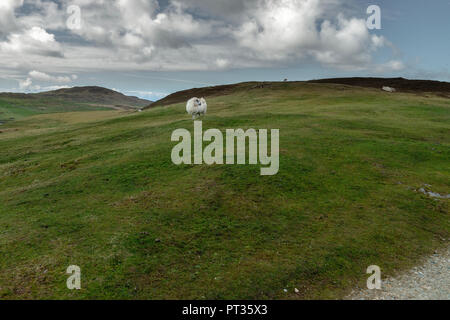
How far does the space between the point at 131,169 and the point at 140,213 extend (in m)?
8.13

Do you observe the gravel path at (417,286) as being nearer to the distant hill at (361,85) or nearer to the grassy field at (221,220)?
the grassy field at (221,220)

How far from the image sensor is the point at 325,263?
40.0 feet

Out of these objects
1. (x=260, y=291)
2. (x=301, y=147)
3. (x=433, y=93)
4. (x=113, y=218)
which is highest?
(x=433, y=93)

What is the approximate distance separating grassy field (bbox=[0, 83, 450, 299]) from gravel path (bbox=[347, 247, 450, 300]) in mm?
597

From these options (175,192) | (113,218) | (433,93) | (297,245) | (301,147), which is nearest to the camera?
(297,245)

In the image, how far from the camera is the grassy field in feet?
36.4

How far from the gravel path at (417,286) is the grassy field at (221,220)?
60cm

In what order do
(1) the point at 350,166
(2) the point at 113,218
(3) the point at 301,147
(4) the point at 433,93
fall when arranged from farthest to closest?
(4) the point at 433,93 → (3) the point at 301,147 → (1) the point at 350,166 → (2) the point at 113,218

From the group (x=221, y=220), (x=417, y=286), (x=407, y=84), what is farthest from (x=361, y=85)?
(x=417, y=286)

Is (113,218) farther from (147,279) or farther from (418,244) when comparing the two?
(418,244)

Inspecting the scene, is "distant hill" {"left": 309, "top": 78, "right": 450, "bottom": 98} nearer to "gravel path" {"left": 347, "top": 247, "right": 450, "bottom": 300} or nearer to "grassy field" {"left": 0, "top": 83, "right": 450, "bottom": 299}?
"grassy field" {"left": 0, "top": 83, "right": 450, "bottom": 299}

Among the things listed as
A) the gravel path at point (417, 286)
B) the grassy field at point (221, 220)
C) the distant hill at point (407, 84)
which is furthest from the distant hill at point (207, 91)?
the gravel path at point (417, 286)

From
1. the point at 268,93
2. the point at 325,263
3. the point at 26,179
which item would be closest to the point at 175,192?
the point at 325,263

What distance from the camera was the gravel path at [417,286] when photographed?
1052 centimetres
